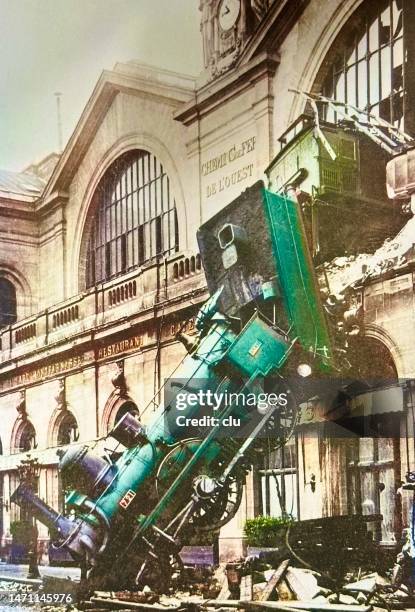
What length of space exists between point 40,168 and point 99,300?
1.00 m

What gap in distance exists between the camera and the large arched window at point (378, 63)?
7.06m

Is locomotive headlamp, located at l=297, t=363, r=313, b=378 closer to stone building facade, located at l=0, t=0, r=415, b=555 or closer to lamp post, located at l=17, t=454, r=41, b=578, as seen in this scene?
stone building facade, located at l=0, t=0, r=415, b=555

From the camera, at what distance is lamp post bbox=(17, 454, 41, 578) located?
280 inches

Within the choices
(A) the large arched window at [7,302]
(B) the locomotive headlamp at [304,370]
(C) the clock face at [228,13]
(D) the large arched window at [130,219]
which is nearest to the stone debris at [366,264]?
(B) the locomotive headlamp at [304,370]

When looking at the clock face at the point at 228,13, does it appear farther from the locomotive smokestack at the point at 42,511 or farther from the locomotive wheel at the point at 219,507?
the locomotive smokestack at the point at 42,511

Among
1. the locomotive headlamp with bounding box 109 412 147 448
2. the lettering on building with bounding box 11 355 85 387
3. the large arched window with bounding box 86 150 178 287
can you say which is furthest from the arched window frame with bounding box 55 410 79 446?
the large arched window with bounding box 86 150 178 287

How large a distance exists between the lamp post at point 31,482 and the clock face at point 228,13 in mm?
3236

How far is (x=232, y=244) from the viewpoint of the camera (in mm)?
7137

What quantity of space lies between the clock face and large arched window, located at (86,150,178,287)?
40.0 inches

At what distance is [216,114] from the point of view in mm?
7297

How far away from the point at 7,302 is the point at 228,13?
256 centimetres

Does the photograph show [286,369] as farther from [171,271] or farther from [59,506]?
[59,506]

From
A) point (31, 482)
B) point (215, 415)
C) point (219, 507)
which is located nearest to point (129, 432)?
point (215, 415)

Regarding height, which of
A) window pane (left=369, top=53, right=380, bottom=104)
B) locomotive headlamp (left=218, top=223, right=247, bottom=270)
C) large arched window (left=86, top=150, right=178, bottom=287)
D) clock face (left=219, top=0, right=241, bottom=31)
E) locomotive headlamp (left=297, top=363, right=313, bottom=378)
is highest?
clock face (left=219, top=0, right=241, bottom=31)
